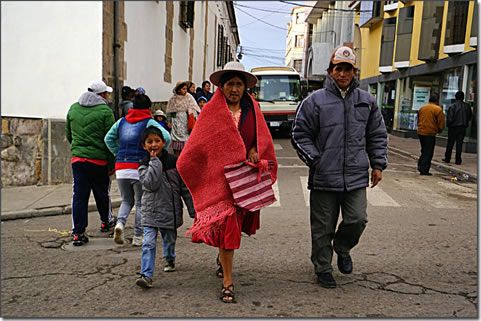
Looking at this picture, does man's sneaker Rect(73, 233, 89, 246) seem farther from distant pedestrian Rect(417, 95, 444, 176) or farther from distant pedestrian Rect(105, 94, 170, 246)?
distant pedestrian Rect(417, 95, 444, 176)

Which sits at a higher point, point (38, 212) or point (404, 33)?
point (404, 33)

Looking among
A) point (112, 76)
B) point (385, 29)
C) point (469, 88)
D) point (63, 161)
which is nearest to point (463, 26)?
point (469, 88)

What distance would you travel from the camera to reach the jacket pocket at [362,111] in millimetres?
3754

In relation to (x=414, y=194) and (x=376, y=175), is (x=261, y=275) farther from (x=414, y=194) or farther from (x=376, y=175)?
(x=414, y=194)

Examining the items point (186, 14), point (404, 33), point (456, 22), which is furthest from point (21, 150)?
point (404, 33)

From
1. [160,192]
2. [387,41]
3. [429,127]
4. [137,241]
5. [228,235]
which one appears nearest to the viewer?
[228,235]

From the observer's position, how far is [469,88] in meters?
15.6

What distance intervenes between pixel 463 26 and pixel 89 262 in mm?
15527

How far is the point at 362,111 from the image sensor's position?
3.78 m

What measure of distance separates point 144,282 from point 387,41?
23382mm

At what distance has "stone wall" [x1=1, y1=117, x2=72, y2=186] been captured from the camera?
7914mm

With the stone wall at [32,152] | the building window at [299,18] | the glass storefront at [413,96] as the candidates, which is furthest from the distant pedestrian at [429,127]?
the building window at [299,18]

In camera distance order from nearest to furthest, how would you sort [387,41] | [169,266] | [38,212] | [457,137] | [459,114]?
[169,266] < [38,212] < [459,114] < [457,137] < [387,41]

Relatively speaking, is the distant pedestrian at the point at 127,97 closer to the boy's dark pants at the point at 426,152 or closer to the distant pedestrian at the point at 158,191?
the distant pedestrian at the point at 158,191
